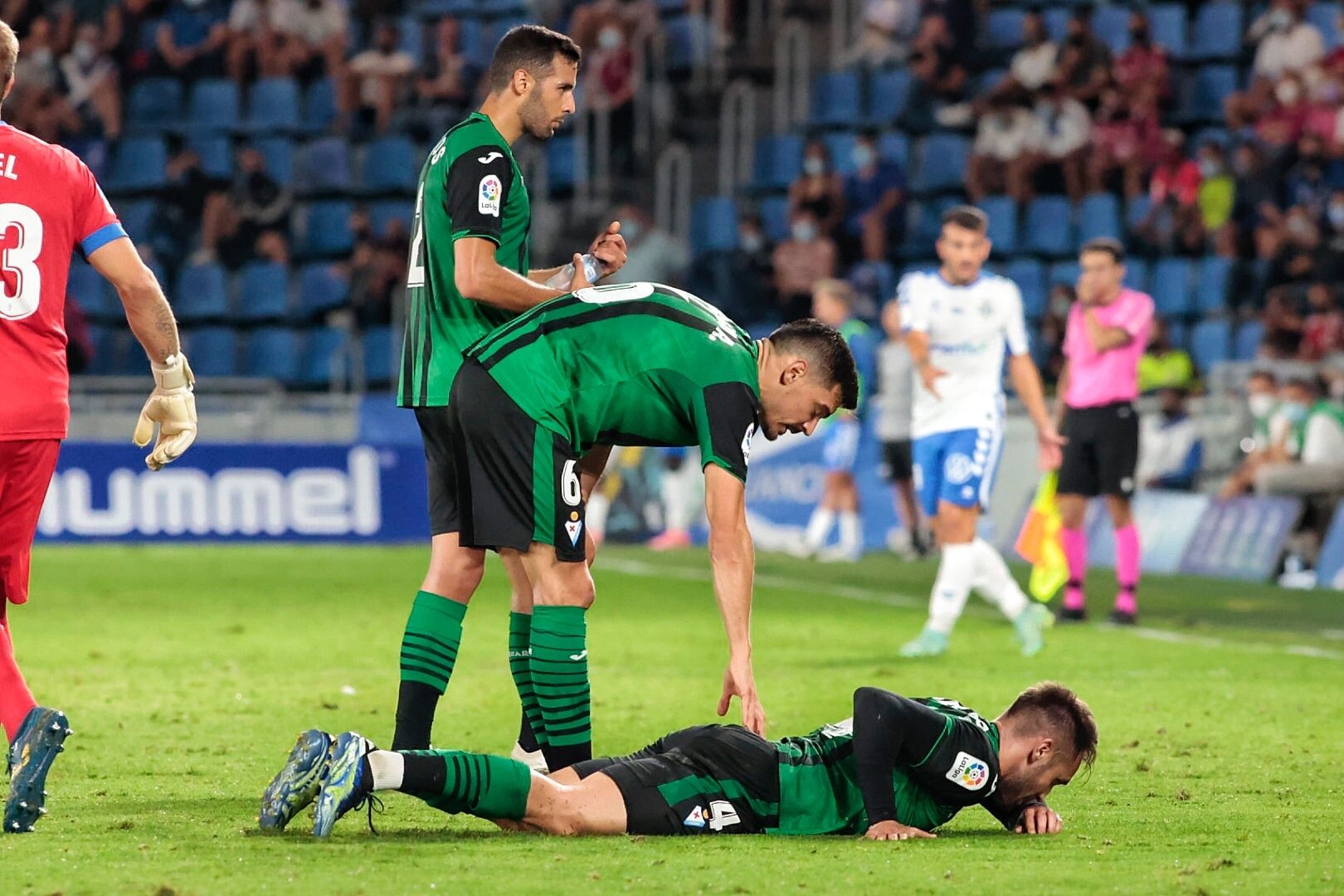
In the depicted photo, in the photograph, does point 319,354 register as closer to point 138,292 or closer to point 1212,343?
point 1212,343

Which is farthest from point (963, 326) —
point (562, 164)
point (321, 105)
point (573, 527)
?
point (321, 105)

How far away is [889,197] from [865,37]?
3378mm

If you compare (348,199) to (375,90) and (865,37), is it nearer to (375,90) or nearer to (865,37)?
(375,90)

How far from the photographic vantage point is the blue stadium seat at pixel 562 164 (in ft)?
79.1

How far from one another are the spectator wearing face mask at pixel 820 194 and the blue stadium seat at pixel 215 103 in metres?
6.90

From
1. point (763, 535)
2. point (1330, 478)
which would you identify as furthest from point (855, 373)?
point (763, 535)

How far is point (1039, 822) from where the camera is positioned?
5.52m

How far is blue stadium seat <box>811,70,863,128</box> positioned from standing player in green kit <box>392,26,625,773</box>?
17994mm

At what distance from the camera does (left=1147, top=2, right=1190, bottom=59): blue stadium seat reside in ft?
77.4

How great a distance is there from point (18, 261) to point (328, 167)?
727 inches

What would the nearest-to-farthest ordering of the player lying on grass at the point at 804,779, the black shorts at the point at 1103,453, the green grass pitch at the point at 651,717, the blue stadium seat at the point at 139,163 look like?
1. the green grass pitch at the point at 651,717
2. the player lying on grass at the point at 804,779
3. the black shorts at the point at 1103,453
4. the blue stadium seat at the point at 139,163

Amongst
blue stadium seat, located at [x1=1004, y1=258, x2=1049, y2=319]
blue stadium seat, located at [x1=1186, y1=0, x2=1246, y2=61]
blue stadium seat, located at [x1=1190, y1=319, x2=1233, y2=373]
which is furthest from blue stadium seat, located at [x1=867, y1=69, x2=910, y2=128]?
blue stadium seat, located at [x1=1190, y1=319, x2=1233, y2=373]

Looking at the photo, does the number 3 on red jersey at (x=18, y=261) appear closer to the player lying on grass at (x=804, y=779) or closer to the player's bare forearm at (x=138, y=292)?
the player's bare forearm at (x=138, y=292)

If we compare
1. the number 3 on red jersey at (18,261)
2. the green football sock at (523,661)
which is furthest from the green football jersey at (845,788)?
the number 3 on red jersey at (18,261)
